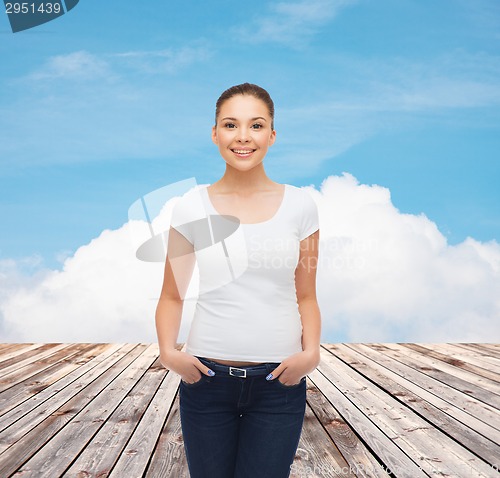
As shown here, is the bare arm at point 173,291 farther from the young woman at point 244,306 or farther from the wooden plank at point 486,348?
the wooden plank at point 486,348

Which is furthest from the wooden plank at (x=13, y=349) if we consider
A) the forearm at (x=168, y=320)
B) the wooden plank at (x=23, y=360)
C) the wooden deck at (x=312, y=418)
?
the forearm at (x=168, y=320)

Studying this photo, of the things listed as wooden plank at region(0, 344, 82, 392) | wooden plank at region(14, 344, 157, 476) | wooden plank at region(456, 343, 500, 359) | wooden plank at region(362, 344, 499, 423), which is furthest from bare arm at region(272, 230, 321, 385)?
wooden plank at region(456, 343, 500, 359)

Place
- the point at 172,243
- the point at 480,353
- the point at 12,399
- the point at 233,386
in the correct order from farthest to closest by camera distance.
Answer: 1. the point at 480,353
2. the point at 12,399
3. the point at 172,243
4. the point at 233,386

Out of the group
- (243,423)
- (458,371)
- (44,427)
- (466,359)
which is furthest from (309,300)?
(466,359)

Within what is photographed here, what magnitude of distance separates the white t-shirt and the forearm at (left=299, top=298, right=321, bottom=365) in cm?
3

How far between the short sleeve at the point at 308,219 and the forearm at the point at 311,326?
18 cm

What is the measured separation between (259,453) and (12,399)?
3445mm

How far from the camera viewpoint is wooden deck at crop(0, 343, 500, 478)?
113 inches

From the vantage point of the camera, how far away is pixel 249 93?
1472 mm

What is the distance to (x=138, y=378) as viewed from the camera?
193 inches

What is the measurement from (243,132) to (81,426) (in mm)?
2690

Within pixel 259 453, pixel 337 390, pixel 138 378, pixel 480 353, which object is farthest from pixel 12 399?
pixel 480 353

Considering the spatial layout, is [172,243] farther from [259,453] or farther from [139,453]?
[139,453]

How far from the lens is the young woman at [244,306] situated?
1.38 metres
